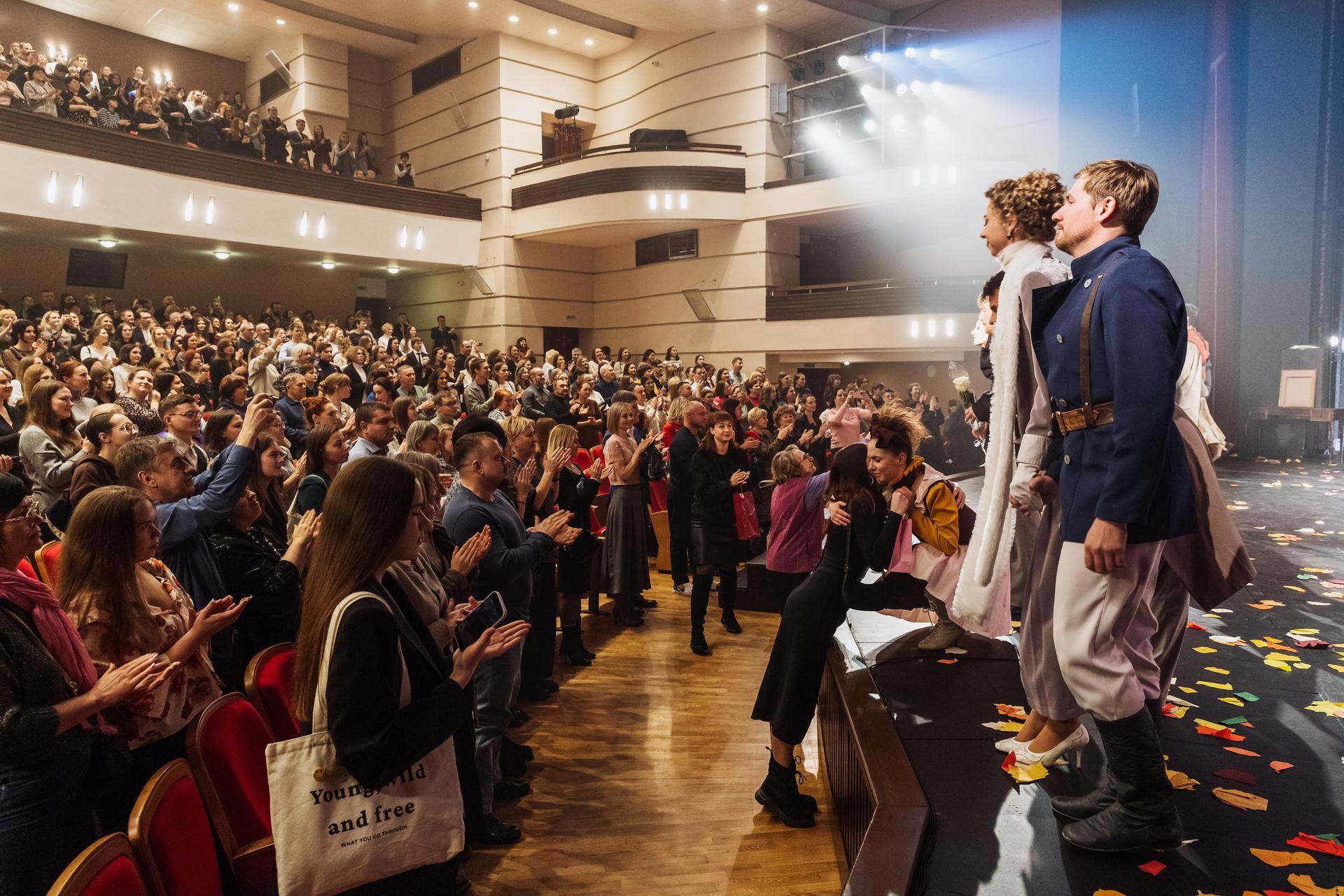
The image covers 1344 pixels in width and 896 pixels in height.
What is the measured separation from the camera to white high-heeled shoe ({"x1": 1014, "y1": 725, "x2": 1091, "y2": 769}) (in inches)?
85.2

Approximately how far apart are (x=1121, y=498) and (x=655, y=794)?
2255 millimetres

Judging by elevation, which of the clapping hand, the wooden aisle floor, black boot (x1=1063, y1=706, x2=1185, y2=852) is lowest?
the wooden aisle floor

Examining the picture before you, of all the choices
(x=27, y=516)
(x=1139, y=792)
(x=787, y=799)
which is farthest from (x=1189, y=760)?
(x=27, y=516)

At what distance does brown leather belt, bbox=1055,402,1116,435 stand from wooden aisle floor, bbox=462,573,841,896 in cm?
168

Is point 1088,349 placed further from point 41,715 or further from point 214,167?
point 214,167

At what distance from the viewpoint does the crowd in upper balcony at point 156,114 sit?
11.1 meters

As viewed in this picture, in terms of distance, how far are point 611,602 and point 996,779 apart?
13.5 ft

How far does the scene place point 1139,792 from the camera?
5.81 feet

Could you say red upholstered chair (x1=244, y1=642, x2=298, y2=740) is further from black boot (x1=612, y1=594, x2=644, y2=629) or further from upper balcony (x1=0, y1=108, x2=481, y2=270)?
upper balcony (x1=0, y1=108, x2=481, y2=270)

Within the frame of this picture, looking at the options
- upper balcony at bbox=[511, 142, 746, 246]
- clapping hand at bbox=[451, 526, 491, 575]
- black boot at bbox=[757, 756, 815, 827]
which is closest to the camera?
clapping hand at bbox=[451, 526, 491, 575]

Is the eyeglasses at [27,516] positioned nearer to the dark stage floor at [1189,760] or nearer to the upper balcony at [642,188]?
the dark stage floor at [1189,760]

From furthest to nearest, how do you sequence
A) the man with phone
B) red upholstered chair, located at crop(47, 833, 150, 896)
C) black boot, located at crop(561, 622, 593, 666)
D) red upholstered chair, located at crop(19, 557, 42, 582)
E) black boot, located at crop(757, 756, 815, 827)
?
black boot, located at crop(561, 622, 593, 666)
black boot, located at crop(757, 756, 815, 827)
the man with phone
red upholstered chair, located at crop(19, 557, 42, 582)
red upholstered chair, located at crop(47, 833, 150, 896)

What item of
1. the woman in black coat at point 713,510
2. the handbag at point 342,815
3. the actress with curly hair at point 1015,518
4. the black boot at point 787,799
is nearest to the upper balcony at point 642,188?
the woman in black coat at point 713,510

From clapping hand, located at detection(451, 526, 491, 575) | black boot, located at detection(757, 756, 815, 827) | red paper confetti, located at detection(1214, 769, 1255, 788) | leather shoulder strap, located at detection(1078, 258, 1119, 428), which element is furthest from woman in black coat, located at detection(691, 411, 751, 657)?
leather shoulder strap, located at detection(1078, 258, 1119, 428)
